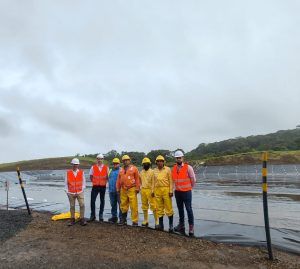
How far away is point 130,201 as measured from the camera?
11219 mm

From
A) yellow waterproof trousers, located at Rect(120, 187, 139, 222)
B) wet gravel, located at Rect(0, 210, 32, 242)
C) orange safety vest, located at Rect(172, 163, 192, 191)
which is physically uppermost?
orange safety vest, located at Rect(172, 163, 192, 191)

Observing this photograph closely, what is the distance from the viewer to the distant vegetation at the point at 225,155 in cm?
5194

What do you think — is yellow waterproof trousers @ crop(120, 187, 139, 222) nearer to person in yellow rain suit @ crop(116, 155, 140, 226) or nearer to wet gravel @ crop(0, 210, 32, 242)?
person in yellow rain suit @ crop(116, 155, 140, 226)

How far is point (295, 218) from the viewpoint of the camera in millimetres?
12367

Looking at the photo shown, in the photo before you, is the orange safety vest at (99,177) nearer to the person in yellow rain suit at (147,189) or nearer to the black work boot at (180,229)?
the person in yellow rain suit at (147,189)

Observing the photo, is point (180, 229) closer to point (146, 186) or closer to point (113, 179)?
point (146, 186)

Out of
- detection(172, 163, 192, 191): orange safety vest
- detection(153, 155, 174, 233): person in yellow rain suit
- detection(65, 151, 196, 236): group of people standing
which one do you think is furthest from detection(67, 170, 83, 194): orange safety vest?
detection(172, 163, 192, 191): orange safety vest

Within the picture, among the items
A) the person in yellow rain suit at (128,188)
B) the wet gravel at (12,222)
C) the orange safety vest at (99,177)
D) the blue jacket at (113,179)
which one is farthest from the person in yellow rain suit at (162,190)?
the wet gravel at (12,222)

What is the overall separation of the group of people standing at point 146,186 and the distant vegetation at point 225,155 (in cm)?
650

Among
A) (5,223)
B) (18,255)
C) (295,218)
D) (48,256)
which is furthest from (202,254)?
(5,223)

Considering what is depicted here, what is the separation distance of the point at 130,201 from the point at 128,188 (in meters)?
0.39

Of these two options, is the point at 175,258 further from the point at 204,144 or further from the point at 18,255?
the point at 204,144

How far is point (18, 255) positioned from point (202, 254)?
397cm

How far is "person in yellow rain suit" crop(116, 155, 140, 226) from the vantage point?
36.7 feet
